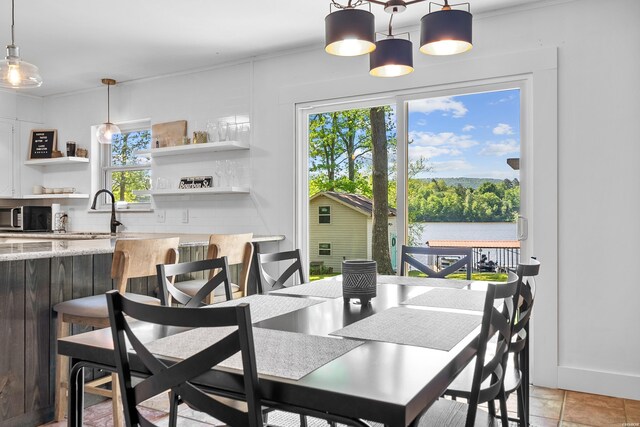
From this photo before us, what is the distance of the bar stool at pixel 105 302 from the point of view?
2.47 meters

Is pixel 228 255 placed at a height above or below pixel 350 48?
below

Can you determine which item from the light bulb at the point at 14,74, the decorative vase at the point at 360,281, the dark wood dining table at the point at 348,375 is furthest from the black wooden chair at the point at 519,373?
the light bulb at the point at 14,74

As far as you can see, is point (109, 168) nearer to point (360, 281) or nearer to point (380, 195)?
point (380, 195)

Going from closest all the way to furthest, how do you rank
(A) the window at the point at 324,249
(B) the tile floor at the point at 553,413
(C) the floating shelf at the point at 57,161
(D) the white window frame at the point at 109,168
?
(B) the tile floor at the point at 553,413 → (A) the window at the point at 324,249 → (D) the white window frame at the point at 109,168 → (C) the floating shelf at the point at 57,161

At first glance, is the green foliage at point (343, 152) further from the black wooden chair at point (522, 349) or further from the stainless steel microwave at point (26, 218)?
the stainless steel microwave at point (26, 218)

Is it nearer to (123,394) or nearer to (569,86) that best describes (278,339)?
(123,394)

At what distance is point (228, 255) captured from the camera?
3.21 metres

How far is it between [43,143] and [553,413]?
5.62 metres

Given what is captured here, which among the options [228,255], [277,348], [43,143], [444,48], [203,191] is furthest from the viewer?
[43,143]

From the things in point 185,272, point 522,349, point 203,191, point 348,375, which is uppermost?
point 203,191

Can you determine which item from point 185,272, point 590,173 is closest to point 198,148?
point 185,272

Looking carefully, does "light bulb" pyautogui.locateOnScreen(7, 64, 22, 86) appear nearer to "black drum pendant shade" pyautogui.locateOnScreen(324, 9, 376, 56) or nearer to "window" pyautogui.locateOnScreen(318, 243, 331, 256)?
"black drum pendant shade" pyautogui.locateOnScreen(324, 9, 376, 56)

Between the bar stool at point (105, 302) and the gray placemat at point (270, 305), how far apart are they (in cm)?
87

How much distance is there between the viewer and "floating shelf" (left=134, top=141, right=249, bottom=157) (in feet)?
14.1
